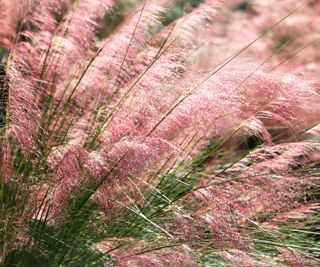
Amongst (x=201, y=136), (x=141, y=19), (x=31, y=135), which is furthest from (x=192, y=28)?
(x=31, y=135)

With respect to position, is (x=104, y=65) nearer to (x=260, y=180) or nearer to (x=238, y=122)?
(x=238, y=122)

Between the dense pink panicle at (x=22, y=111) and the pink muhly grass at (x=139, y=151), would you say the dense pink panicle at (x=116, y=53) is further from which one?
the dense pink panicle at (x=22, y=111)

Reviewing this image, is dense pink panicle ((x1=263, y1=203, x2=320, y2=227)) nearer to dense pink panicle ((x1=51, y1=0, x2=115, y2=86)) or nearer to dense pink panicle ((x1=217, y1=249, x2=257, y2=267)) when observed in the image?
dense pink panicle ((x1=217, y1=249, x2=257, y2=267))

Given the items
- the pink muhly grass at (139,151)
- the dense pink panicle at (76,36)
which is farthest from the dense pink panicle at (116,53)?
the dense pink panicle at (76,36)

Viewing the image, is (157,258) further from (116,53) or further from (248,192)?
(116,53)

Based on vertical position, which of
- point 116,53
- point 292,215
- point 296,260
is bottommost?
point 292,215

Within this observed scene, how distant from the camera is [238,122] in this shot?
3920mm

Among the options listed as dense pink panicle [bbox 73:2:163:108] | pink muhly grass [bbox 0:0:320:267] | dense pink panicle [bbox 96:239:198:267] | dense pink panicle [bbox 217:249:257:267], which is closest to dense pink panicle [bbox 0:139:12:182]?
pink muhly grass [bbox 0:0:320:267]

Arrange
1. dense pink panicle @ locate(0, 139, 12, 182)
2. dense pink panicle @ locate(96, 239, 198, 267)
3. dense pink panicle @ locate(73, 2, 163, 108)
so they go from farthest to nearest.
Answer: dense pink panicle @ locate(73, 2, 163, 108), dense pink panicle @ locate(0, 139, 12, 182), dense pink panicle @ locate(96, 239, 198, 267)

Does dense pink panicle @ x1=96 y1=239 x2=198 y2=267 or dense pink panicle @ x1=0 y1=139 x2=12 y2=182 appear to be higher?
dense pink panicle @ x1=0 y1=139 x2=12 y2=182

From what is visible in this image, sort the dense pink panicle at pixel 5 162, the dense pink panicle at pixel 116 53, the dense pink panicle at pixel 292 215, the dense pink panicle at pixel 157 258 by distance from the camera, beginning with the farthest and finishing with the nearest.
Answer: the dense pink panicle at pixel 292 215
the dense pink panicle at pixel 116 53
the dense pink panicle at pixel 5 162
the dense pink panicle at pixel 157 258

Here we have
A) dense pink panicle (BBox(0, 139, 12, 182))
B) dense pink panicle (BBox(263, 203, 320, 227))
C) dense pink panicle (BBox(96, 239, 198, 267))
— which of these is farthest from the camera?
dense pink panicle (BBox(263, 203, 320, 227))

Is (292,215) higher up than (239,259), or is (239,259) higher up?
(239,259)

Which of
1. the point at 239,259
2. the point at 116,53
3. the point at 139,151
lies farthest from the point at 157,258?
the point at 116,53
